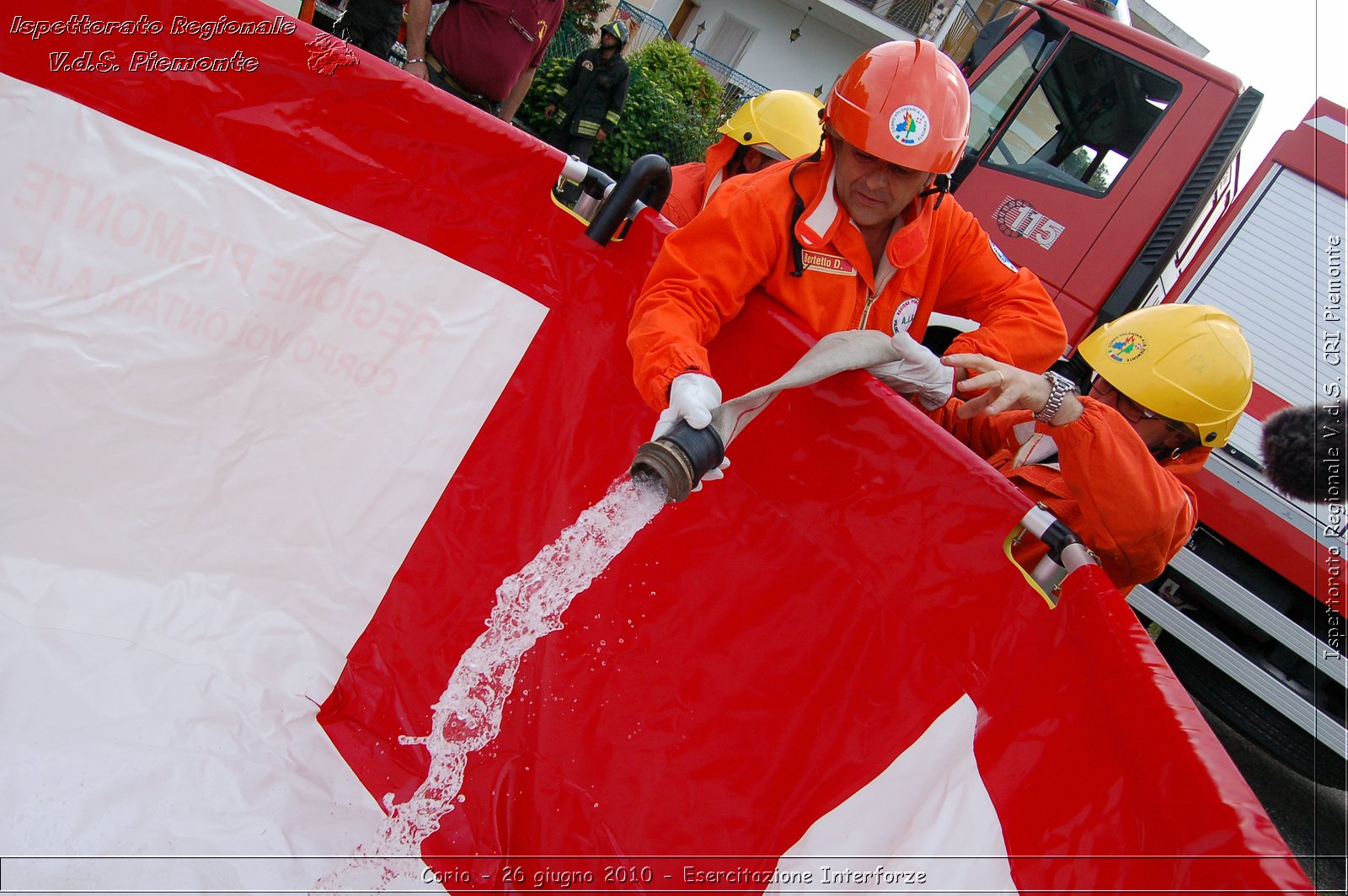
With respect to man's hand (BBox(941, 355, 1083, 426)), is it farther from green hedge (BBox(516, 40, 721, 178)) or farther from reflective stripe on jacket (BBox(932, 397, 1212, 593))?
green hedge (BBox(516, 40, 721, 178))

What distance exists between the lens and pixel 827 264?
219 cm

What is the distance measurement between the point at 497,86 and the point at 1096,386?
337 centimetres

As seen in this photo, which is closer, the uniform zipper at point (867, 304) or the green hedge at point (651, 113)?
the uniform zipper at point (867, 304)

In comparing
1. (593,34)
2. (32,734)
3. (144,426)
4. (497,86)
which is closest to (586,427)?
(144,426)

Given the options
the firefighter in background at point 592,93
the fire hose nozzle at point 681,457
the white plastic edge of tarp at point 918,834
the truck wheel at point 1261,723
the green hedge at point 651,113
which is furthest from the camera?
the green hedge at point 651,113

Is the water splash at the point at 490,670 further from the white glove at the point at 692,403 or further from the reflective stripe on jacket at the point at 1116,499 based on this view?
the reflective stripe on jacket at the point at 1116,499

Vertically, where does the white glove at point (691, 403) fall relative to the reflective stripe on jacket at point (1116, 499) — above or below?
below

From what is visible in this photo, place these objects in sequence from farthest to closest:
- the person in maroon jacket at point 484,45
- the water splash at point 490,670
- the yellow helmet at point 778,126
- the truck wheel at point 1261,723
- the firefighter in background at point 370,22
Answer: the firefighter in background at point 370,22 < the person in maroon jacket at point 484,45 < the truck wheel at point 1261,723 < the yellow helmet at point 778,126 < the water splash at point 490,670

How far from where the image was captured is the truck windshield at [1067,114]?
5652mm

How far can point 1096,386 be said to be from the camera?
2.66 metres

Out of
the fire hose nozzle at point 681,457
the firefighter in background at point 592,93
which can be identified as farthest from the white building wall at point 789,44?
the fire hose nozzle at point 681,457

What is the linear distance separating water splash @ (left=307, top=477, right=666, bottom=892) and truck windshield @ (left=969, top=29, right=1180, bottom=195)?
4.53m

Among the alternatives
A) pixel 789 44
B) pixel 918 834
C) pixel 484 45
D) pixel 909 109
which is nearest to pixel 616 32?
pixel 484 45

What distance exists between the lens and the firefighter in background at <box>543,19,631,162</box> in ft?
23.7
